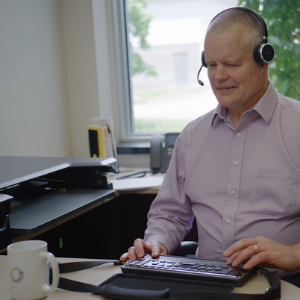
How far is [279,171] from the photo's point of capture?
153 centimetres

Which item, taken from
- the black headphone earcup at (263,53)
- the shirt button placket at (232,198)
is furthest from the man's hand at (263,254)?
the black headphone earcup at (263,53)

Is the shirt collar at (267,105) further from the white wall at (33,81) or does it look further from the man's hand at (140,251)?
the white wall at (33,81)

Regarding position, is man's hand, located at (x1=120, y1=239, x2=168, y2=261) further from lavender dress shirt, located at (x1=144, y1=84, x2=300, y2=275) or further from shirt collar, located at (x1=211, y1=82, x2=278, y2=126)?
shirt collar, located at (x1=211, y1=82, x2=278, y2=126)

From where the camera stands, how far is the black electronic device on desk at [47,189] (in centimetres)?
155

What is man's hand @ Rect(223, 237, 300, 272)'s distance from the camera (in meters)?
1.18

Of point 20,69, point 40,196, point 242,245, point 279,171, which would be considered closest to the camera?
point 242,245

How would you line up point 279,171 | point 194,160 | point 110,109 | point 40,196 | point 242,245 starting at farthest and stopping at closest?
1. point 110,109
2. point 40,196
3. point 194,160
4. point 279,171
5. point 242,245

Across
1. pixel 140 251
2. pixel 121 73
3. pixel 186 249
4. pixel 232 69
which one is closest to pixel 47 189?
pixel 186 249

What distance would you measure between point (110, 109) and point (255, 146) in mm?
1643

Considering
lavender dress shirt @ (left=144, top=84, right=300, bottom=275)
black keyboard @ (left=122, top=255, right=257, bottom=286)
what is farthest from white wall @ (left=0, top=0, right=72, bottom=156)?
black keyboard @ (left=122, top=255, right=257, bottom=286)

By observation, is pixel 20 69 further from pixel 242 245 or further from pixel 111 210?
pixel 242 245

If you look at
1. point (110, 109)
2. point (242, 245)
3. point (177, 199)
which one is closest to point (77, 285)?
point (242, 245)

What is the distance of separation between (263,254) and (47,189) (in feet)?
3.33

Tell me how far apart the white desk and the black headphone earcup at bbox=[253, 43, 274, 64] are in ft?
2.25
